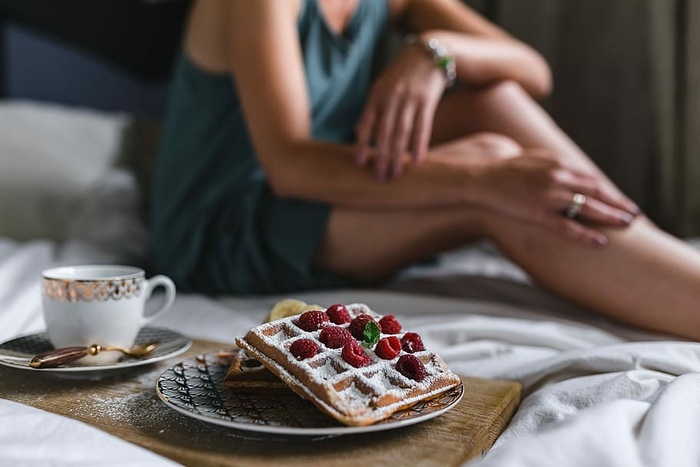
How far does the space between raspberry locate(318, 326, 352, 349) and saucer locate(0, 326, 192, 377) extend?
0.61ft

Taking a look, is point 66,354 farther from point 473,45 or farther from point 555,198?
point 473,45

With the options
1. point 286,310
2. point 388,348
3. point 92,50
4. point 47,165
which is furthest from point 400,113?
point 92,50

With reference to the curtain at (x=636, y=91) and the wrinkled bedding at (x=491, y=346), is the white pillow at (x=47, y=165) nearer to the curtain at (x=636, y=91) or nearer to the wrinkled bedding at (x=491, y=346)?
the wrinkled bedding at (x=491, y=346)

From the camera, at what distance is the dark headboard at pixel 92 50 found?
84.5 inches

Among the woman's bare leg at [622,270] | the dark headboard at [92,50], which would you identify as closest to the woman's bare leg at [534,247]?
the woman's bare leg at [622,270]

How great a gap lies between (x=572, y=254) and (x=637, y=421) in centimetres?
48

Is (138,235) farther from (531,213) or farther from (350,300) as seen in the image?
(531,213)

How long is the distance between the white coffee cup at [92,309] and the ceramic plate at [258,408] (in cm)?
8

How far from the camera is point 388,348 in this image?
0.60 m

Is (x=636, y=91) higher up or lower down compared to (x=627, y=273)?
higher up

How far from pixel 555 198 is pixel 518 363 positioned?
28 cm

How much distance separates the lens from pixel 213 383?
25.2 inches

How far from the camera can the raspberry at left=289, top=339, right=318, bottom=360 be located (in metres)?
0.58

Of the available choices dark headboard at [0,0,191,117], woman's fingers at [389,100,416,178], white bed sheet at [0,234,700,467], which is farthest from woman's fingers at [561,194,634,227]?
dark headboard at [0,0,191,117]
